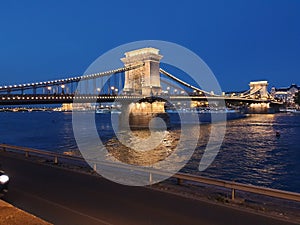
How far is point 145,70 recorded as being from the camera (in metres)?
74.9

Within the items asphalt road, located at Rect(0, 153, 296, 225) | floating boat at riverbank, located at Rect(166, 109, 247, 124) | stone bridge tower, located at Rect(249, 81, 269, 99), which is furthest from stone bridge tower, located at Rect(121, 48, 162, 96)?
stone bridge tower, located at Rect(249, 81, 269, 99)

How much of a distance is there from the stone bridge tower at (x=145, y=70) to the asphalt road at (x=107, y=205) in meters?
59.9

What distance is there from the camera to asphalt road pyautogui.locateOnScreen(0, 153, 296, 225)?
676 cm

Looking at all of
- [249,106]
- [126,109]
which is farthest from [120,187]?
[249,106]

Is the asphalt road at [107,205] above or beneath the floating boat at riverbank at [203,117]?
beneath

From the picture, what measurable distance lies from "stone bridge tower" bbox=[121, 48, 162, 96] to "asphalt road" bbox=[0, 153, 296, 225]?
196 feet

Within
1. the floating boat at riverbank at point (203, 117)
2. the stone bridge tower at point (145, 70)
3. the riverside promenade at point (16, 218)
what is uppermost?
the stone bridge tower at point (145, 70)

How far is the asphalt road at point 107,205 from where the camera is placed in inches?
266

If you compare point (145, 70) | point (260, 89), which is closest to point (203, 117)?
point (260, 89)

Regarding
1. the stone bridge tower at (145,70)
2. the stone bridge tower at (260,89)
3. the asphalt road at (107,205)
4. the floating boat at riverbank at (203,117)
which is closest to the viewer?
the asphalt road at (107,205)

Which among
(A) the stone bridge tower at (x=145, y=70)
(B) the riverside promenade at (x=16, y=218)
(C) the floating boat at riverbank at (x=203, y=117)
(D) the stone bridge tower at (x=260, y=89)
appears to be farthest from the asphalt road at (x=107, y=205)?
(D) the stone bridge tower at (x=260, y=89)

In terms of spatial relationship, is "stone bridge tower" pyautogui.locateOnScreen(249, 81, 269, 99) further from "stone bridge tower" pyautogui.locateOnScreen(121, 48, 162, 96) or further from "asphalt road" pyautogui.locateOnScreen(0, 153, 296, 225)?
"asphalt road" pyautogui.locateOnScreen(0, 153, 296, 225)

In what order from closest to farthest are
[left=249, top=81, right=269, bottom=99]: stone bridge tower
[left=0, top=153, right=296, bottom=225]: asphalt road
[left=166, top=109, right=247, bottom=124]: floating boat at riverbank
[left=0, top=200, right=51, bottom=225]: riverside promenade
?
[left=0, top=200, right=51, bottom=225]: riverside promenade → [left=0, top=153, right=296, bottom=225]: asphalt road → [left=166, top=109, right=247, bottom=124]: floating boat at riverbank → [left=249, top=81, right=269, bottom=99]: stone bridge tower

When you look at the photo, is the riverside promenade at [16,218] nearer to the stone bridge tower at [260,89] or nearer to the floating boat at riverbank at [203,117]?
the floating boat at riverbank at [203,117]
